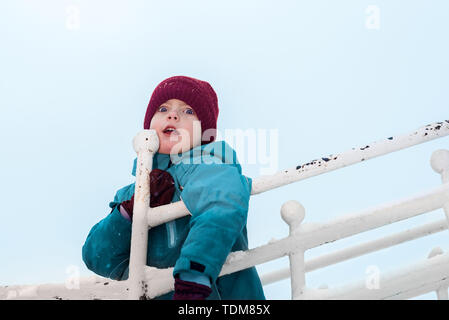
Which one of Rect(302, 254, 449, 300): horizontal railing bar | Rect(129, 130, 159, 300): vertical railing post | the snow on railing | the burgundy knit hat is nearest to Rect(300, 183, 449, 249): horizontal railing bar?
the snow on railing

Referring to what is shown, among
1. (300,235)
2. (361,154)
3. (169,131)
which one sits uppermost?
(169,131)

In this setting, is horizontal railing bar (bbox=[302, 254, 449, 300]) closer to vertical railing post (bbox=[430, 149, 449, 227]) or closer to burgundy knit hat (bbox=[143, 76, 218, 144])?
vertical railing post (bbox=[430, 149, 449, 227])

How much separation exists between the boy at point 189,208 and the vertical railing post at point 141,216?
4.0 inches

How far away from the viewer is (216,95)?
2.11 meters

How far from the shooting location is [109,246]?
4.66ft

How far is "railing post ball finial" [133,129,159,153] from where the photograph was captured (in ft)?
4.31

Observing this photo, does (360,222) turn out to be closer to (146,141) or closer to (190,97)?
(146,141)

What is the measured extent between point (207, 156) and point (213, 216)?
39 centimetres

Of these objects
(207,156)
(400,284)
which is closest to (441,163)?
(400,284)

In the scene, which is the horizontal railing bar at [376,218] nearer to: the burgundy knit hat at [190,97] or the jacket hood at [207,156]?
the jacket hood at [207,156]
